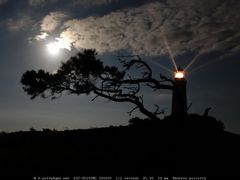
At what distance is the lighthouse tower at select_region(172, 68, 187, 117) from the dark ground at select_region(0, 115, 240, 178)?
194 cm

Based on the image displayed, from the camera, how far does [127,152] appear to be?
11.5 m

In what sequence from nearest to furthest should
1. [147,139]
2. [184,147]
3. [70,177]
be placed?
[70,177] → [184,147] → [147,139]

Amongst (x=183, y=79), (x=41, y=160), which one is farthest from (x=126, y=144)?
(x=183, y=79)

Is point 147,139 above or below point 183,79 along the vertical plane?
below

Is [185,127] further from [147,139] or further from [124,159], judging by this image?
[124,159]

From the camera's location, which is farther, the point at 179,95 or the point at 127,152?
the point at 179,95

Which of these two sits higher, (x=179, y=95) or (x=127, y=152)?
(x=179, y=95)

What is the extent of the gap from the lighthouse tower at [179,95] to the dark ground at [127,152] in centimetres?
194

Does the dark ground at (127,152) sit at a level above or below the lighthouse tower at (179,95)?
below

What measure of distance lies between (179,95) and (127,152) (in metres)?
7.57

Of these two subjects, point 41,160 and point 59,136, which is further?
point 59,136

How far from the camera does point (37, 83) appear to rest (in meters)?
19.1

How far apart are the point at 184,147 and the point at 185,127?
2.88 metres

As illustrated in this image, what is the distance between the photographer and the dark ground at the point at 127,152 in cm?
994
